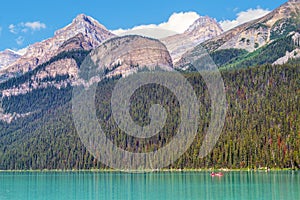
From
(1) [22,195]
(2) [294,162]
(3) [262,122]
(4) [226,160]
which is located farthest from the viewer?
(3) [262,122]

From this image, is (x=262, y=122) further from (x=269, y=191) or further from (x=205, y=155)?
(x=269, y=191)

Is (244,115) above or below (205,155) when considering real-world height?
above

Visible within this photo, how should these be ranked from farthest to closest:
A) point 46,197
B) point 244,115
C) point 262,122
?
point 244,115, point 262,122, point 46,197

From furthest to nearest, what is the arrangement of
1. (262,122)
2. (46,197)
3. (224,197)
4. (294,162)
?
(262,122) < (294,162) < (46,197) < (224,197)

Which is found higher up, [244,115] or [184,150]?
[244,115]

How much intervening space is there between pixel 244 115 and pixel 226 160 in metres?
32.7

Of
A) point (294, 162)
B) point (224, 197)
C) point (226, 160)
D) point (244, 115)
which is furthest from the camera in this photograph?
point (244, 115)

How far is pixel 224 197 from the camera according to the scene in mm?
75500

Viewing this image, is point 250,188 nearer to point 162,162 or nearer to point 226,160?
point 226,160

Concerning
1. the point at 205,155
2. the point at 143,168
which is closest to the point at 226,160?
the point at 205,155

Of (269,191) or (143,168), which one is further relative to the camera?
(143,168)

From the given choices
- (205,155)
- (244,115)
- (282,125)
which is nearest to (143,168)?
(205,155)

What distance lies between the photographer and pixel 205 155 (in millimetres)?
175375

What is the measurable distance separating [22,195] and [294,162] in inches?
3263
